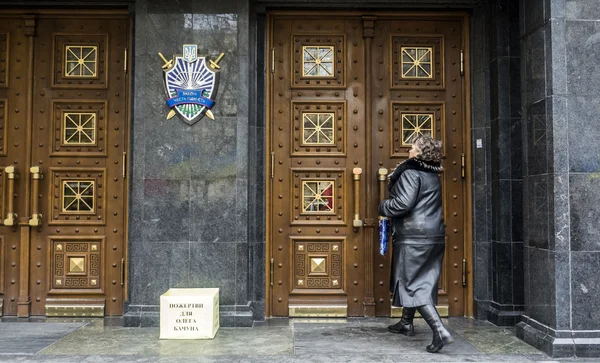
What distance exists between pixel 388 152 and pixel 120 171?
11.1ft

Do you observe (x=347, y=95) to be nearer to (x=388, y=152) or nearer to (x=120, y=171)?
(x=388, y=152)

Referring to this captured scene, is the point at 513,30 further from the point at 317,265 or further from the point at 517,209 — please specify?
the point at 317,265

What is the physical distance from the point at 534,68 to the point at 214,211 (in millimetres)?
3754

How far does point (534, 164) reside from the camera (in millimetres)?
5621

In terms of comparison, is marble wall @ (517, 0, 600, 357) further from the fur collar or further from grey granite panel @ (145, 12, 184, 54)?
grey granite panel @ (145, 12, 184, 54)

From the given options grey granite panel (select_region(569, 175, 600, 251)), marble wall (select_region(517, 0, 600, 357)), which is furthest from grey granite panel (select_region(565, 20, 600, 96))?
grey granite panel (select_region(569, 175, 600, 251))

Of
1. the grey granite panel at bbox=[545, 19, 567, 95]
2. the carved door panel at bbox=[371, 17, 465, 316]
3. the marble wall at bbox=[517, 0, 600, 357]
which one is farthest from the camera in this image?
the carved door panel at bbox=[371, 17, 465, 316]

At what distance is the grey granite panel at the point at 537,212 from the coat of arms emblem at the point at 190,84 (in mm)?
3564

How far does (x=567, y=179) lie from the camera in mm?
5289

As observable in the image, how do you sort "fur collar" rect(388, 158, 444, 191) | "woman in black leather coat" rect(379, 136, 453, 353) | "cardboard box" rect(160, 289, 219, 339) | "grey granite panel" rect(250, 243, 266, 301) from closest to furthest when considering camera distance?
1. "woman in black leather coat" rect(379, 136, 453, 353)
2. "fur collar" rect(388, 158, 444, 191)
3. "cardboard box" rect(160, 289, 219, 339)
4. "grey granite panel" rect(250, 243, 266, 301)

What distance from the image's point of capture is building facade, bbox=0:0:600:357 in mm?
6484

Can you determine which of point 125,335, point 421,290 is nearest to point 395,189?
point 421,290

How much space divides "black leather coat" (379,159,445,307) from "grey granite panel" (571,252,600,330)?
A: 125cm

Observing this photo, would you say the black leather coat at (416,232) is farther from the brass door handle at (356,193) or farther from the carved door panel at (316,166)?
the carved door panel at (316,166)
